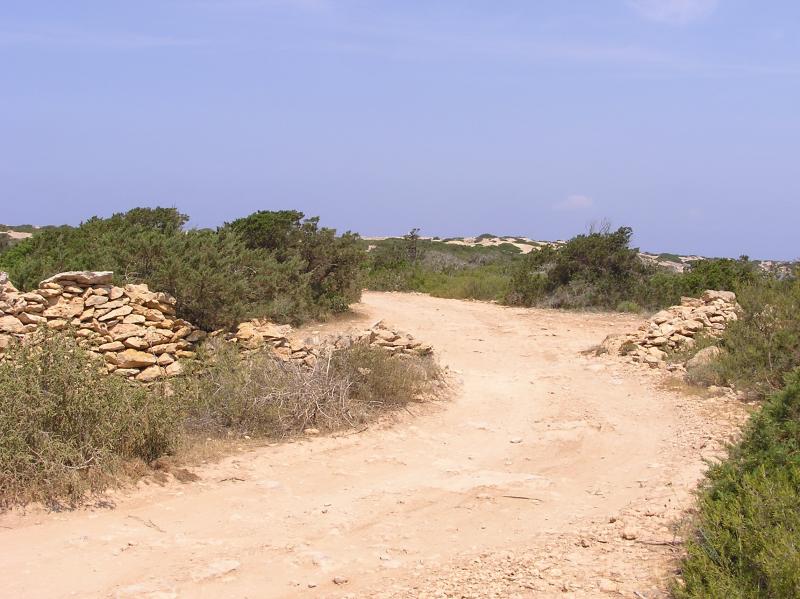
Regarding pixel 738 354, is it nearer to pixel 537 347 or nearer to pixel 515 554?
pixel 537 347

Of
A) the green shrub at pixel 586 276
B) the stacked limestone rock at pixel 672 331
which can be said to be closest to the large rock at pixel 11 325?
the stacked limestone rock at pixel 672 331

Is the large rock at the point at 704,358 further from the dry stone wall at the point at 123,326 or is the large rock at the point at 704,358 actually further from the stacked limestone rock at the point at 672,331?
the dry stone wall at the point at 123,326

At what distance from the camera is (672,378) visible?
36.7ft

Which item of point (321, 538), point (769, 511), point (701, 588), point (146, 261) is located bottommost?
point (321, 538)

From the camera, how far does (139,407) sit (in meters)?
6.45

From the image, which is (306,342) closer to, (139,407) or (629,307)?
(139,407)

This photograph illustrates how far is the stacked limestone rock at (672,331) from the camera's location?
12617 millimetres

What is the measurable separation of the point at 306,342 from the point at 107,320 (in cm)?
243

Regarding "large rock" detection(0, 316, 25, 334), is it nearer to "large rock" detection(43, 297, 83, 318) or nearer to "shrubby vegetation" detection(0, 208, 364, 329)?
"large rock" detection(43, 297, 83, 318)

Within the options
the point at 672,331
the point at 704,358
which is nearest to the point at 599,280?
the point at 672,331

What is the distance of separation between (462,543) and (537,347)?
9433 mm

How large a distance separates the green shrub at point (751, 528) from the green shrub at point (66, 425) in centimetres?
429

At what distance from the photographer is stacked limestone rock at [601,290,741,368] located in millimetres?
12617

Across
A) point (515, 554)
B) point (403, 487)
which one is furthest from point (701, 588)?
point (403, 487)
